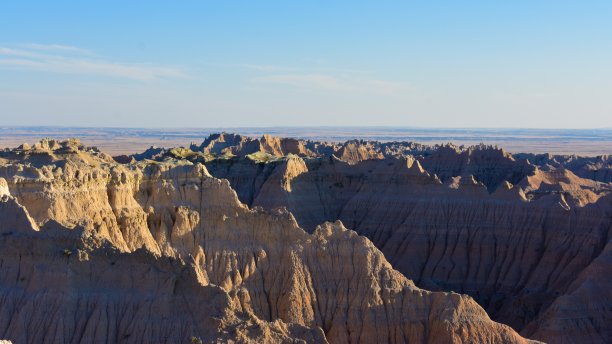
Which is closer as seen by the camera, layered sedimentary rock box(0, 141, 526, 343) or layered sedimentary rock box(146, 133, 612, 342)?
layered sedimentary rock box(0, 141, 526, 343)

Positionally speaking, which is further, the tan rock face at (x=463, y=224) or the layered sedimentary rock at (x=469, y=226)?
the tan rock face at (x=463, y=224)

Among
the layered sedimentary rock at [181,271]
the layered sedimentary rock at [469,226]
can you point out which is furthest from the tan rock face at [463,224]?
the layered sedimentary rock at [181,271]

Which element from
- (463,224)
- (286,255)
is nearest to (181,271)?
(286,255)

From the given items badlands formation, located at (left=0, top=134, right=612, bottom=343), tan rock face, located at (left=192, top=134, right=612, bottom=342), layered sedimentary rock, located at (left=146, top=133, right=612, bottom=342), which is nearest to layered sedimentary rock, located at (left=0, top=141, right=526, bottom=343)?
badlands formation, located at (left=0, top=134, right=612, bottom=343)

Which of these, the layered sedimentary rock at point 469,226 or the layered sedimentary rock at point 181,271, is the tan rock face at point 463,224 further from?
the layered sedimentary rock at point 181,271

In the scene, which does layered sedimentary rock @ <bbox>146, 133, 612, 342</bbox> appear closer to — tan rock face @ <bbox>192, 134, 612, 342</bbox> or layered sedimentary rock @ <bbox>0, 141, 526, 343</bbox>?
tan rock face @ <bbox>192, 134, 612, 342</bbox>

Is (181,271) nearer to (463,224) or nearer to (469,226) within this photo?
(469,226)

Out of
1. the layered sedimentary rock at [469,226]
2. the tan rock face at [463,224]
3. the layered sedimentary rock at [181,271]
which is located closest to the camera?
the layered sedimentary rock at [181,271]
